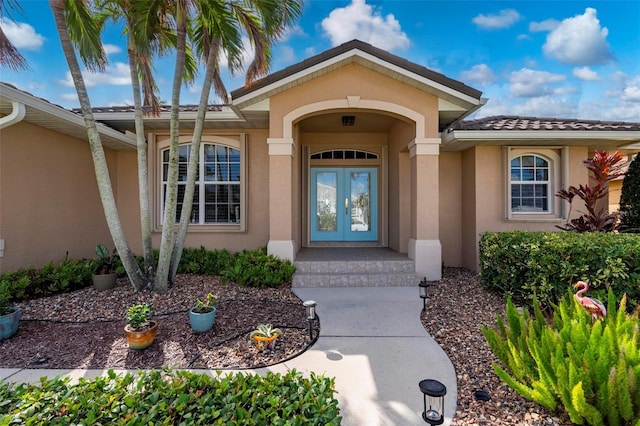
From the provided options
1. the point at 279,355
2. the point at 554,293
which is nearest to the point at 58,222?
the point at 279,355

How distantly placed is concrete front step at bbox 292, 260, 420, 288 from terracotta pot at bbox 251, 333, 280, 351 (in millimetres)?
2670

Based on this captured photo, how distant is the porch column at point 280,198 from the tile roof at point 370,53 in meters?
1.22

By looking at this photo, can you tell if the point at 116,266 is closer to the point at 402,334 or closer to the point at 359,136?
the point at 402,334

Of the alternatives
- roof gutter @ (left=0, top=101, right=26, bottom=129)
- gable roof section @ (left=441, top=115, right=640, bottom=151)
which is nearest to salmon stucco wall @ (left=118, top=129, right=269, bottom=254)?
roof gutter @ (left=0, top=101, right=26, bottom=129)

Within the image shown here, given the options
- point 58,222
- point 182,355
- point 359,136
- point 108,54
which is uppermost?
point 108,54

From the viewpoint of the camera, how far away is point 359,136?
32.3 ft

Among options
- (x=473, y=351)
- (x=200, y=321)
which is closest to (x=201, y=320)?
(x=200, y=321)

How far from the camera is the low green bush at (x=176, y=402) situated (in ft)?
6.62

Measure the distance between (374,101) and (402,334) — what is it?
197 inches

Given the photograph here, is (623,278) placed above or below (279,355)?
above

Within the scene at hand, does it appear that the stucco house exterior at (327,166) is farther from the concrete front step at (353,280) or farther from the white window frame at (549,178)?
the concrete front step at (353,280)

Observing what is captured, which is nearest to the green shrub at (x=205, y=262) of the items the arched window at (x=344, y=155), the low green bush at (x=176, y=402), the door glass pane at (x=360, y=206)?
the door glass pane at (x=360, y=206)

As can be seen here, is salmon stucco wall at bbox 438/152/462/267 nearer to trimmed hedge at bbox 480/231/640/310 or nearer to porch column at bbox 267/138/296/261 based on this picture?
trimmed hedge at bbox 480/231/640/310

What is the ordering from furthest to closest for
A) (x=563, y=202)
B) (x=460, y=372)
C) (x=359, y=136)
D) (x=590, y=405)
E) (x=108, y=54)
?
(x=359, y=136) < (x=563, y=202) < (x=108, y=54) < (x=460, y=372) < (x=590, y=405)
